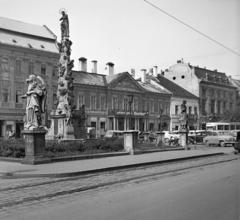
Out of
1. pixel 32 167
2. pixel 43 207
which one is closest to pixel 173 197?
pixel 43 207

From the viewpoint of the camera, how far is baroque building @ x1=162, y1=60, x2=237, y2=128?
80.3m

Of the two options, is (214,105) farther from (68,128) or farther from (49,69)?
(68,128)

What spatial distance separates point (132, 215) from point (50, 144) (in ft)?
47.0

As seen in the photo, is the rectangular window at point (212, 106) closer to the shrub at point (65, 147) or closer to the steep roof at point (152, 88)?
the steep roof at point (152, 88)

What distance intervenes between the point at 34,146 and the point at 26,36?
38.0m

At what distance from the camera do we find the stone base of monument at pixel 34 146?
58.1 feet

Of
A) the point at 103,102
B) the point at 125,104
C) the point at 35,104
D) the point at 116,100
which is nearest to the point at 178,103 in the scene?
the point at 125,104

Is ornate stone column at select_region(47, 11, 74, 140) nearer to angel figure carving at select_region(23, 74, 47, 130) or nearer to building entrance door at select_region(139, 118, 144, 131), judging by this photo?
angel figure carving at select_region(23, 74, 47, 130)

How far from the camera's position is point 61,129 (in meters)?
24.8

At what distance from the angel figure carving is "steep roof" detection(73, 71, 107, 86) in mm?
37718

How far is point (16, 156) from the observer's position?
19812mm

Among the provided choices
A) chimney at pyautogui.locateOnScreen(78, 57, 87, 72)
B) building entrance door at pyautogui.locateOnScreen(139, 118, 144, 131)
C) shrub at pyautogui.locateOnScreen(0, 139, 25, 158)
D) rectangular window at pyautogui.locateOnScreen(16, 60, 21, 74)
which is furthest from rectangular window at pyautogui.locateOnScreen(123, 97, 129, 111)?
shrub at pyautogui.locateOnScreen(0, 139, 25, 158)

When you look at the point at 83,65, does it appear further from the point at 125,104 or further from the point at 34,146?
the point at 34,146

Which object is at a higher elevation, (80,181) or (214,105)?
(214,105)
